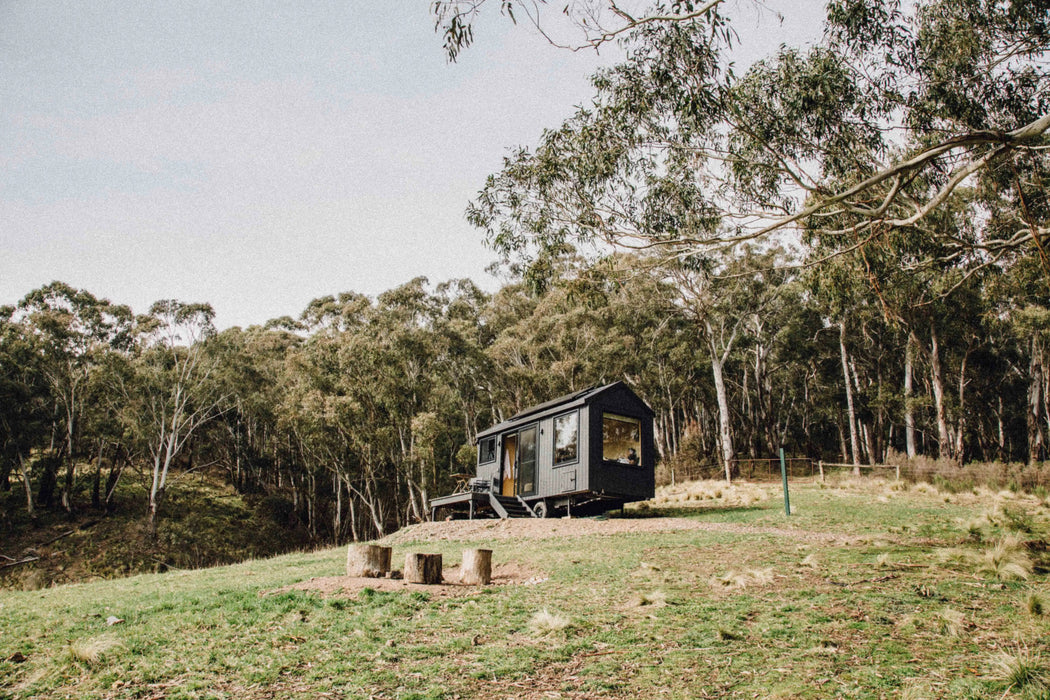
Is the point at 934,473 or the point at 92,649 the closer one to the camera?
the point at 92,649

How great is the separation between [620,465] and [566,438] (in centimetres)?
143

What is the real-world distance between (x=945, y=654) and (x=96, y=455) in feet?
114

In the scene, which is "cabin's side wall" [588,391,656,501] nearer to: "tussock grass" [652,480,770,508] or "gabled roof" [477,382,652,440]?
"gabled roof" [477,382,652,440]

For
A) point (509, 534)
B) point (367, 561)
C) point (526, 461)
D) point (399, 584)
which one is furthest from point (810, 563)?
point (526, 461)

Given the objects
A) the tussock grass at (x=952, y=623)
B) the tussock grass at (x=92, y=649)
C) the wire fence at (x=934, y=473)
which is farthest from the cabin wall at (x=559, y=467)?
the tussock grass at (x=92, y=649)

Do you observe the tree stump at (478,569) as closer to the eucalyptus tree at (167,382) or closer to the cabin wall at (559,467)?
the cabin wall at (559,467)

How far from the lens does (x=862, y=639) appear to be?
5.31 m

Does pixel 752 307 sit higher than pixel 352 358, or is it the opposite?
pixel 752 307

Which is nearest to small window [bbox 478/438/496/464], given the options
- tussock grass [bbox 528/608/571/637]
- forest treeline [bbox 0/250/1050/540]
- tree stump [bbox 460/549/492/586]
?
forest treeline [bbox 0/250/1050/540]

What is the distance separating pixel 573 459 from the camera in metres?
15.8

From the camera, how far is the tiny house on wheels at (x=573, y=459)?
51.4ft

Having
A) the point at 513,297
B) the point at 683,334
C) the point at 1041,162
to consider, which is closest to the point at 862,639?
the point at 1041,162

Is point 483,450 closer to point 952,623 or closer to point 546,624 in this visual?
point 546,624

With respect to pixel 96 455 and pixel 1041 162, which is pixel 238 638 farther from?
pixel 96 455
